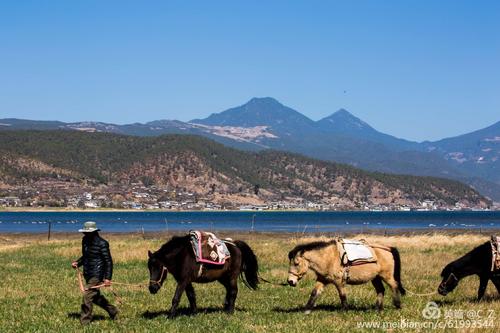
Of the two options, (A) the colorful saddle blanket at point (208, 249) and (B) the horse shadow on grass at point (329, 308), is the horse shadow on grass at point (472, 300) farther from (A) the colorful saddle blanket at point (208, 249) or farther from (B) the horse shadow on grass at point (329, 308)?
(A) the colorful saddle blanket at point (208, 249)

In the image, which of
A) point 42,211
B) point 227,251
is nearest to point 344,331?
point 227,251

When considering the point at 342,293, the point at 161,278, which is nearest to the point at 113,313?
the point at 161,278

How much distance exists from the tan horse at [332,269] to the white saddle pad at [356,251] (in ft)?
0.52

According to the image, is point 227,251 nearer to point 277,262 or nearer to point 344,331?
point 344,331

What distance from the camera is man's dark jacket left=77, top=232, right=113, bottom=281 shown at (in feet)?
47.9

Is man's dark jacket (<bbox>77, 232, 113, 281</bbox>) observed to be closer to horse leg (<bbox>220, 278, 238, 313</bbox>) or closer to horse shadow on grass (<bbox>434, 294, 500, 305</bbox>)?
horse leg (<bbox>220, 278, 238, 313</bbox>)

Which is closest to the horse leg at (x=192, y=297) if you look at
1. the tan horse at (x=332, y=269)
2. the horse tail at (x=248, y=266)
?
the horse tail at (x=248, y=266)

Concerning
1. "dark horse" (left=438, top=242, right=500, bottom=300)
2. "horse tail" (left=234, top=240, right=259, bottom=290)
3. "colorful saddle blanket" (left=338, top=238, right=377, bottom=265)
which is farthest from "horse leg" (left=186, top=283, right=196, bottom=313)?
"dark horse" (left=438, top=242, right=500, bottom=300)

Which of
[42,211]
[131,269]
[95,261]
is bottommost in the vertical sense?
[42,211]

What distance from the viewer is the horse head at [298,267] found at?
49.4ft

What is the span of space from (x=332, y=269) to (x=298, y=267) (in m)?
0.73

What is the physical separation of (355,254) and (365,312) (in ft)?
4.09

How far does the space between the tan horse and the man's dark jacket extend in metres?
3.77

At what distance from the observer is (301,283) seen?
21.3m
